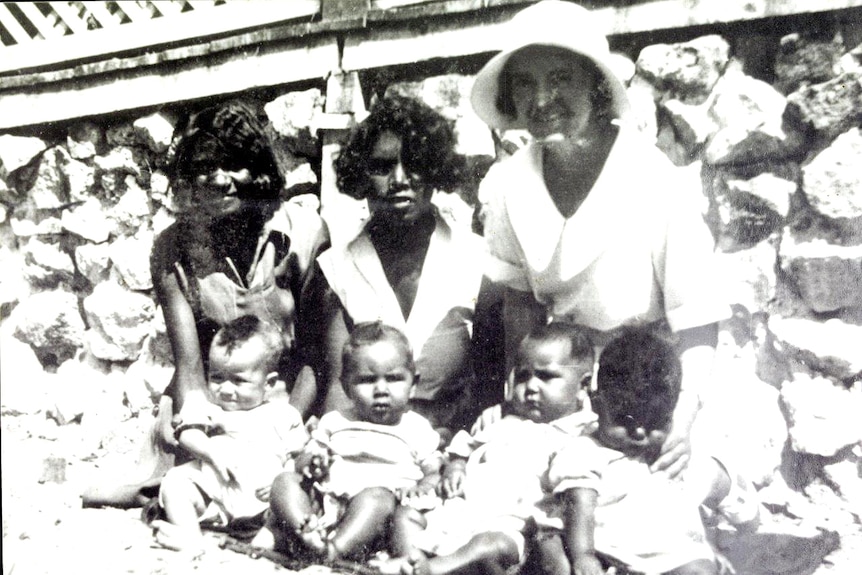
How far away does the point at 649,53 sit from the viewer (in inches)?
77.9

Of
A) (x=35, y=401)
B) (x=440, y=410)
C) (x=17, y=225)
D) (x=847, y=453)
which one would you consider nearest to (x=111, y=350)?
(x=35, y=401)

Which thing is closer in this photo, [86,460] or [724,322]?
[724,322]

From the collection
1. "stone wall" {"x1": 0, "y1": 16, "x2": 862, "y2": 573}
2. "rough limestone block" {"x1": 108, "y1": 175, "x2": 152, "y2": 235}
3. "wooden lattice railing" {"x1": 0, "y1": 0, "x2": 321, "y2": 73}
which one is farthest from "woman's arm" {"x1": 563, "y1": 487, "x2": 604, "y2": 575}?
"rough limestone block" {"x1": 108, "y1": 175, "x2": 152, "y2": 235}

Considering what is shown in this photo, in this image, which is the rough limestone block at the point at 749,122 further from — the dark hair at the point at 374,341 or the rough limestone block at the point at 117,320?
the rough limestone block at the point at 117,320

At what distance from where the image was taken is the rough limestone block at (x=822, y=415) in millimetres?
1866

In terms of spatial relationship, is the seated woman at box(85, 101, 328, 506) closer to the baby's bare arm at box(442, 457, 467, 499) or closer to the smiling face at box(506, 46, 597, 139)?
the baby's bare arm at box(442, 457, 467, 499)

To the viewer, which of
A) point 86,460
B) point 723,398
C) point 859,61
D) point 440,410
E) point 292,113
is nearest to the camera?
point 859,61

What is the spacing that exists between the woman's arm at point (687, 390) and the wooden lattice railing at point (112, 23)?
1.35m

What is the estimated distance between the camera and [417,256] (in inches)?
86.4

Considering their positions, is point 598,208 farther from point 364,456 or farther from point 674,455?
point 364,456

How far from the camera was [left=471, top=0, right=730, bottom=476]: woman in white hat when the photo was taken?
1.84m

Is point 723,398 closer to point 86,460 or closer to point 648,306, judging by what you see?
point 648,306

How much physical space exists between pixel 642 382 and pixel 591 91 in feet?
2.07

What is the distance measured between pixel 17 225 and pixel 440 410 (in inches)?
62.4
